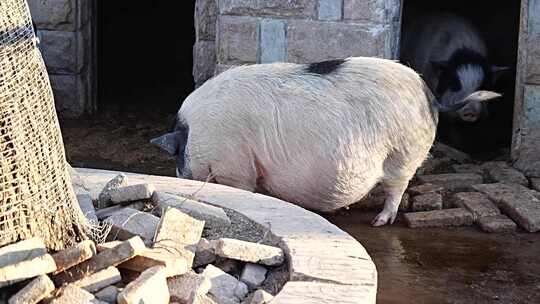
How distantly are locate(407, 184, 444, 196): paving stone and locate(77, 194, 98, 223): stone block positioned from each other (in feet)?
10.3

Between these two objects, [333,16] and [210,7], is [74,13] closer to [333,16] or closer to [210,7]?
[210,7]

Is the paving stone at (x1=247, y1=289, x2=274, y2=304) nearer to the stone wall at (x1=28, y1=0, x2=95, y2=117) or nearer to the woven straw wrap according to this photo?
the woven straw wrap

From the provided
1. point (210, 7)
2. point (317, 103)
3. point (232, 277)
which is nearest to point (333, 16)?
point (210, 7)

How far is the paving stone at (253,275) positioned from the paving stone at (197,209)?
343 millimetres

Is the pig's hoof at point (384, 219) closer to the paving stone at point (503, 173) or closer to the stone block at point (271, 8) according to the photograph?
the paving stone at point (503, 173)

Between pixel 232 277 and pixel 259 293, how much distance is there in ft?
0.87

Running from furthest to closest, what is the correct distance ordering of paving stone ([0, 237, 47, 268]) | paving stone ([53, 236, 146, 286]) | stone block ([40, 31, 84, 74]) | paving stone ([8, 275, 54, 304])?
stone block ([40, 31, 84, 74]), paving stone ([53, 236, 146, 286]), paving stone ([0, 237, 47, 268]), paving stone ([8, 275, 54, 304])

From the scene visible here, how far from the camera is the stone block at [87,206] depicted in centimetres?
355

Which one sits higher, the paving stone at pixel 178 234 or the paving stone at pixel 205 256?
the paving stone at pixel 178 234

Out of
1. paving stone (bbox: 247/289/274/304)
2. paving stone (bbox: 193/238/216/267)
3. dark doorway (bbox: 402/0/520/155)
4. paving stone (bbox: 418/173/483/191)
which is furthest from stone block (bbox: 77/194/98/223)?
dark doorway (bbox: 402/0/520/155)

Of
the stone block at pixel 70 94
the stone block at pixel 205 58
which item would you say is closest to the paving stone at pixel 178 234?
the stone block at pixel 205 58

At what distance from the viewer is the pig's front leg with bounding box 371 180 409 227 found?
19.5ft

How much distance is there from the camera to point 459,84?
803cm

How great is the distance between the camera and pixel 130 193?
12.5 feet
